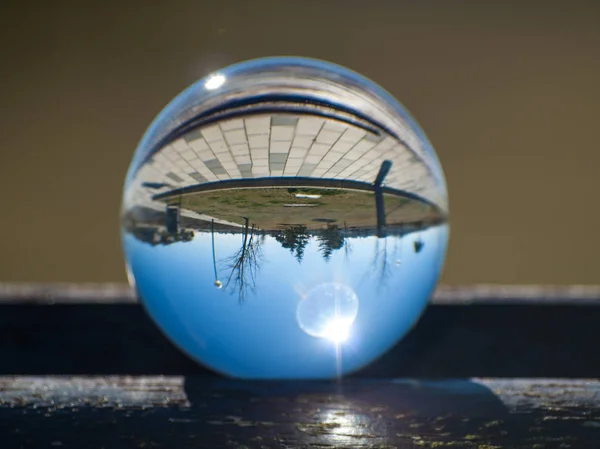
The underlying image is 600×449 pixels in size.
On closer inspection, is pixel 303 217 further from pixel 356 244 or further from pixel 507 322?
pixel 507 322

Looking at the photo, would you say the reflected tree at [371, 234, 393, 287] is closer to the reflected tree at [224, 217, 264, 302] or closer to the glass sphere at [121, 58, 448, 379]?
the glass sphere at [121, 58, 448, 379]

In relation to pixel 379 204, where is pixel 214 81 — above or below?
above

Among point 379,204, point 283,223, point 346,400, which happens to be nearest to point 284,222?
point 283,223

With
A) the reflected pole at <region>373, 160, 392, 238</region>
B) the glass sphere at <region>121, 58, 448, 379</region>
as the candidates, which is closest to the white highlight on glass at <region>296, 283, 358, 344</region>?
the glass sphere at <region>121, 58, 448, 379</region>

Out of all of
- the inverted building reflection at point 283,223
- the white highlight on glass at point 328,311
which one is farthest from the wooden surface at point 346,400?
the inverted building reflection at point 283,223

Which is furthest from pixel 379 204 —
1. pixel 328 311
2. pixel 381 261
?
pixel 328 311

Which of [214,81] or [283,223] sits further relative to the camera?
Result: [214,81]

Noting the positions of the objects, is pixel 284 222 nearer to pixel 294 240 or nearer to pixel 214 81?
pixel 294 240

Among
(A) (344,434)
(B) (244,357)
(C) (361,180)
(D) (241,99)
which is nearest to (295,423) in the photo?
(A) (344,434)

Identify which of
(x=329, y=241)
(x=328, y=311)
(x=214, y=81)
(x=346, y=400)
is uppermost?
(x=214, y=81)
